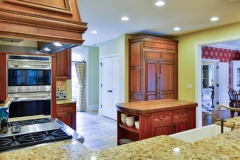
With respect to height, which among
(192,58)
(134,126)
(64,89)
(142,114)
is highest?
(192,58)

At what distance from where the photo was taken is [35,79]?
3.66 metres

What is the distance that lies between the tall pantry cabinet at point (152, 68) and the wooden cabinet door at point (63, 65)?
6.19 feet

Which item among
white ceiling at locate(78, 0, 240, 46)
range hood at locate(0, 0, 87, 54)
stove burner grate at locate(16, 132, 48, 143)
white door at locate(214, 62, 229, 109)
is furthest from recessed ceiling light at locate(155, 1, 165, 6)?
white door at locate(214, 62, 229, 109)

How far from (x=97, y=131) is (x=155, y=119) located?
8.04 ft

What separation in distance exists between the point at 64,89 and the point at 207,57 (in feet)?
17.6

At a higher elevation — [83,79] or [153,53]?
[153,53]

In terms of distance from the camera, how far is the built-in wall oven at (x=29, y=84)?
3438 mm

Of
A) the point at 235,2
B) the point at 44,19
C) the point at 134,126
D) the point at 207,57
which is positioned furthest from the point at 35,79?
the point at 207,57

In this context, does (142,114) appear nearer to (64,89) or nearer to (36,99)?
(36,99)

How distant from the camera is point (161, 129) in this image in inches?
115

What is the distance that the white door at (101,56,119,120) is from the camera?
241 inches

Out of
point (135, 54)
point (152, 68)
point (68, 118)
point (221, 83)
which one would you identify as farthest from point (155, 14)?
point (221, 83)

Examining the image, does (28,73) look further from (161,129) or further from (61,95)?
(161,129)

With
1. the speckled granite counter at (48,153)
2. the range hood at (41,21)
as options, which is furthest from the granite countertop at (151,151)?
the range hood at (41,21)
